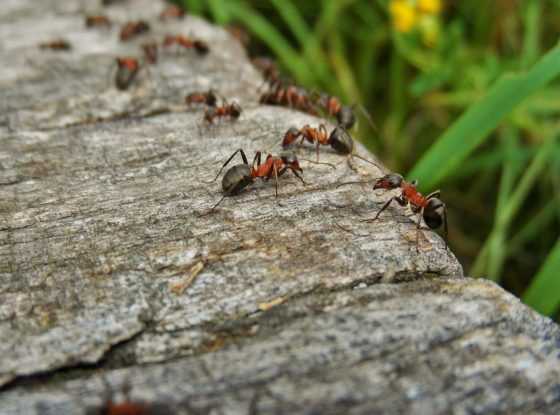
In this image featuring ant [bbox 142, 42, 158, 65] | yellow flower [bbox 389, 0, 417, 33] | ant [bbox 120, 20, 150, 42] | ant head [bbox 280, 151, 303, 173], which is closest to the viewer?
ant head [bbox 280, 151, 303, 173]

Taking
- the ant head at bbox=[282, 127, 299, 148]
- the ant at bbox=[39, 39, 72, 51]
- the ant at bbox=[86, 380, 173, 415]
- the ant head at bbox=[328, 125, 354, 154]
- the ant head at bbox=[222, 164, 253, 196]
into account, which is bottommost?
the ant at bbox=[86, 380, 173, 415]

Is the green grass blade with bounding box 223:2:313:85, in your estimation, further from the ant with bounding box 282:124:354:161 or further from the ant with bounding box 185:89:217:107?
the ant with bounding box 282:124:354:161

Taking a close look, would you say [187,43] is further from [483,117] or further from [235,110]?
[483,117]

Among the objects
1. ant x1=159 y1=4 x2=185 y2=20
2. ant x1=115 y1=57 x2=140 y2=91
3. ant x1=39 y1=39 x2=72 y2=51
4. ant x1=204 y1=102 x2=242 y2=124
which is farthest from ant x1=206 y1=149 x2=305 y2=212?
ant x1=159 y1=4 x2=185 y2=20

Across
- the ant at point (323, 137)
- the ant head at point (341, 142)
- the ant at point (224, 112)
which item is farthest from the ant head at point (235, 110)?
the ant head at point (341, 142)

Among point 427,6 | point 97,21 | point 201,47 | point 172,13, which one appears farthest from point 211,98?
point 427,6
